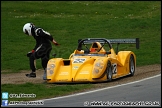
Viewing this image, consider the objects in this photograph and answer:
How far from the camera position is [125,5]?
47875 millimetres

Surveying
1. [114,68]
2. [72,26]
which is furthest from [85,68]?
[72,26]

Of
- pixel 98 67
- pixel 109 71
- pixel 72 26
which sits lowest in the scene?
pixel 109 71

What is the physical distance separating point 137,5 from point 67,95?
34.6 metres

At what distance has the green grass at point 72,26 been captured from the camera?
80.0 feet

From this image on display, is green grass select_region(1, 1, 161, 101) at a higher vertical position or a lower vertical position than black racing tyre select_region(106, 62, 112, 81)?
higher

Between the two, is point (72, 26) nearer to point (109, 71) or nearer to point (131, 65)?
point (131, 65)

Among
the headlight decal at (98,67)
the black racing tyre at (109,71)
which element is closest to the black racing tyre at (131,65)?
the black racing tyre at (109,71)

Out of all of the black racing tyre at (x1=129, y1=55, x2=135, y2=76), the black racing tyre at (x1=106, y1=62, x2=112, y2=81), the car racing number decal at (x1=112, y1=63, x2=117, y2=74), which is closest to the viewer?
the black racing tyre at (x1=106, y1=62, x2=112, y2=81)

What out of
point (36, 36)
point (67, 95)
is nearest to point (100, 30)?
point (36, 36)

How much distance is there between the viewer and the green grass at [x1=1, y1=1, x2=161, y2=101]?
2438 cm

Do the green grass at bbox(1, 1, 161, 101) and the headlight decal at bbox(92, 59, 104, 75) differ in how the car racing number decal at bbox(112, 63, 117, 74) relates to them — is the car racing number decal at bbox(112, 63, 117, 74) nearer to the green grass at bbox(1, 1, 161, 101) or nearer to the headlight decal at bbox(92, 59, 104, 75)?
the headlight decal at bbox(92, 59, 104, 75)

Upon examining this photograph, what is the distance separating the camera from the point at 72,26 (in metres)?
37.1

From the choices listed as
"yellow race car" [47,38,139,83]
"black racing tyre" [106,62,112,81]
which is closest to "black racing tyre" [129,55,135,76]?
"yellow race car" [47,38,139,83]

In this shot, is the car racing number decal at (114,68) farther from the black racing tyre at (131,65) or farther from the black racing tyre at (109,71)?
the black racing tyre at (131,65)
